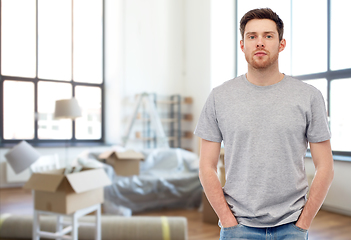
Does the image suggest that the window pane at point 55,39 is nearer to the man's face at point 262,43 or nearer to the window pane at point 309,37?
the window pane at point 309,37

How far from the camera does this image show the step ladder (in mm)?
5840

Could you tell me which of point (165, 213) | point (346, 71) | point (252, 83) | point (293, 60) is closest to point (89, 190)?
point (252, 83)

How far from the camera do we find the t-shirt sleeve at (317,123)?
0.99m

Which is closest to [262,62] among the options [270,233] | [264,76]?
[264,76]

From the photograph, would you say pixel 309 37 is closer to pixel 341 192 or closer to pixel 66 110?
pixel 341 192

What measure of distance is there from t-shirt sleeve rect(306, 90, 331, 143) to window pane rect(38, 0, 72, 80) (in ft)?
18.6

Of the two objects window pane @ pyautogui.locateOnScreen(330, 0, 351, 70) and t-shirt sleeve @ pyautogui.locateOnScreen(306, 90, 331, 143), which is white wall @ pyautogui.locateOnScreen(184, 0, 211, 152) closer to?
window pane @ pyautogui.locateOnScreen(330, 0, 351, 70)

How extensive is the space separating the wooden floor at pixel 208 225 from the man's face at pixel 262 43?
2.22 metres

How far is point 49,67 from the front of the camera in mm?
5941

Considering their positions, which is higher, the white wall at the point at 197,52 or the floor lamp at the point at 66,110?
the white wall at the point at 197,52

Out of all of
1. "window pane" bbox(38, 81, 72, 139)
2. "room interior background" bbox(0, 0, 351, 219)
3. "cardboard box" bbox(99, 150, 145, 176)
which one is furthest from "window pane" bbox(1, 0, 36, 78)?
"cardboard box" bbox(99, 150, 145, 176)

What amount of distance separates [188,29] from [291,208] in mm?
5984

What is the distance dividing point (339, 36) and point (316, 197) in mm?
3840

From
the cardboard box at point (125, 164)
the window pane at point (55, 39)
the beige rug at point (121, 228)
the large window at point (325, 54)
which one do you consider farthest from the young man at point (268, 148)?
the window pane at point (55, 39)
